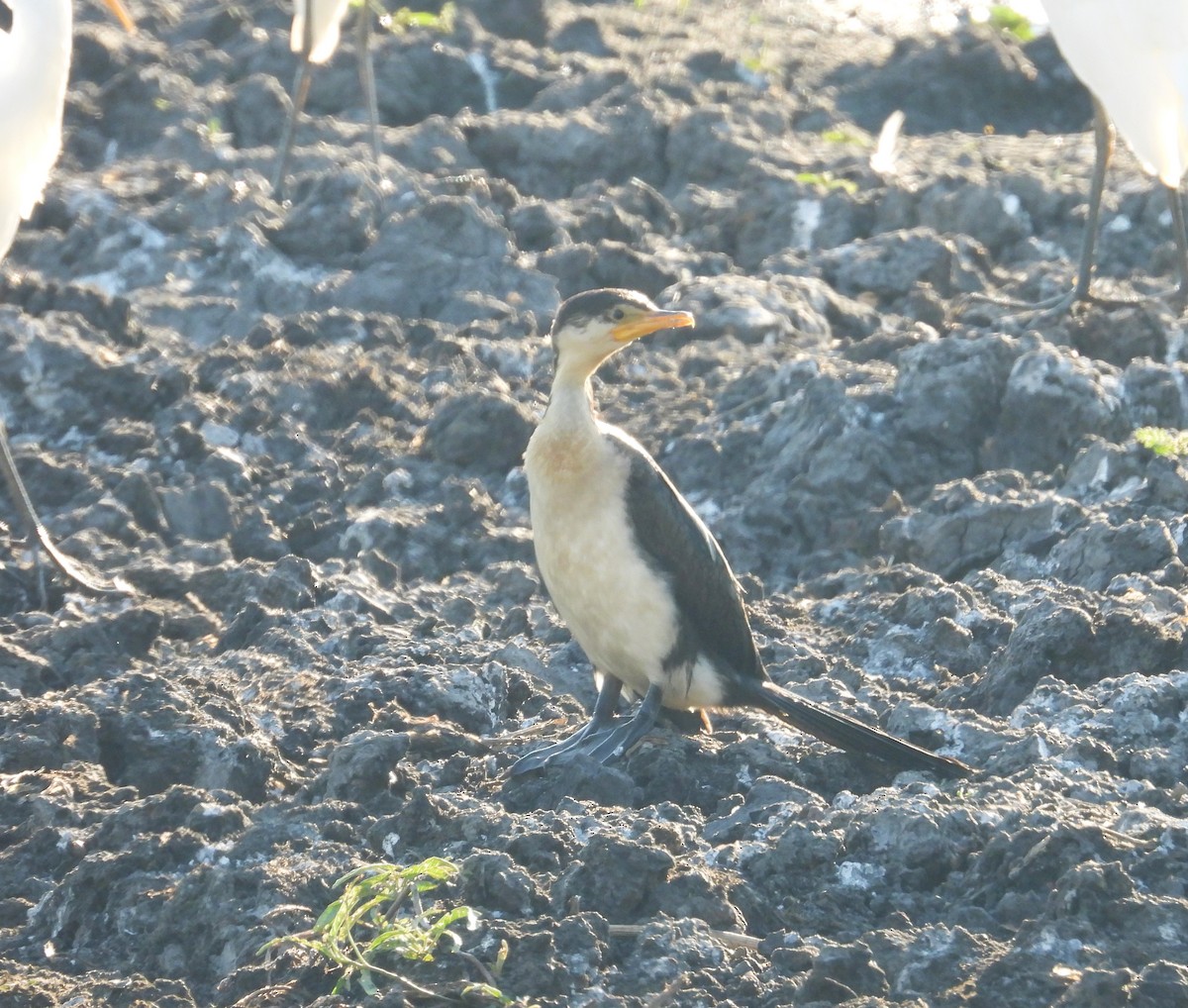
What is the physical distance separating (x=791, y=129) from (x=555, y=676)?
18.9 feet

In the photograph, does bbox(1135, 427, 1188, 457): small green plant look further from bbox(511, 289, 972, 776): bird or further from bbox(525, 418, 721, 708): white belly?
bbox(525, 418, 721, 708): white belly

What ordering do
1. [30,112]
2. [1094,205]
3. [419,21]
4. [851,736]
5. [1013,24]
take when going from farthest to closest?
1. [1013,24]
2. [419,21]
3. [1094,205]
4. [30,112]
5. [851,736]

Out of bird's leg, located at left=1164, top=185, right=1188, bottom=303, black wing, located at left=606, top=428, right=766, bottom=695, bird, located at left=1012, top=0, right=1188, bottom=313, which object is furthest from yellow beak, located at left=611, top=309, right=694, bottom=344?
bird's leg, located at left=1164, top=185, right=1188, bottom=303

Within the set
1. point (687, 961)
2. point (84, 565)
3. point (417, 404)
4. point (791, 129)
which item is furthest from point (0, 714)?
point (791, 129)

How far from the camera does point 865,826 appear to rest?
15.1ft

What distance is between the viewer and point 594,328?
220 inches

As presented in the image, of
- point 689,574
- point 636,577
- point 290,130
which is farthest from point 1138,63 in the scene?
point 290,130

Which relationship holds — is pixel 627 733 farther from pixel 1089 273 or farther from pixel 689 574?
pixel 1089 273

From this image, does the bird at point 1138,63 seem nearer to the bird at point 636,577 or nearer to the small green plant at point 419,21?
the bird at point 636,577

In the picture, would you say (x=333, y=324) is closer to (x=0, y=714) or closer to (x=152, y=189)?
(x=152, y=189)

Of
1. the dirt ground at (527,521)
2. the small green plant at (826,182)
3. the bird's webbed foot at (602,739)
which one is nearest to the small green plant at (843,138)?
the dirt ground at (527,521)

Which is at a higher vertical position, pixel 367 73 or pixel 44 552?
pixel 367 73

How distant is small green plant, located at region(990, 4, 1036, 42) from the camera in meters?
12.5

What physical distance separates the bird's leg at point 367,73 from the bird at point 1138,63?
3632 mm
